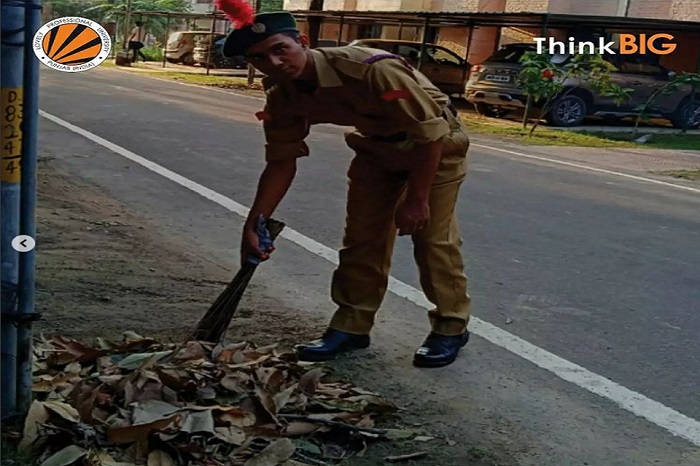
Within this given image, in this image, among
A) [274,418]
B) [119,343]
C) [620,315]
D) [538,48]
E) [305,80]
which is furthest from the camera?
[538,48]

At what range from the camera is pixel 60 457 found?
2.81 metres

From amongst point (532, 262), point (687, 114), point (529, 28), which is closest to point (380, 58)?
point (532, 262)

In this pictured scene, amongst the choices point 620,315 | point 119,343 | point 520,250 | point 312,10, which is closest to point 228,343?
point 119,343

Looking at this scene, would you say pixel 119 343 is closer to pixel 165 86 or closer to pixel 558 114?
pixel 558 114

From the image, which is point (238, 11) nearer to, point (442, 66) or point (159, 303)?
point (159, 303)

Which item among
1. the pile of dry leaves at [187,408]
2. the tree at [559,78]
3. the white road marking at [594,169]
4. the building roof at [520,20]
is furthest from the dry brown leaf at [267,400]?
the building roof at [520,20]

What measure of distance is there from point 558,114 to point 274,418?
16372 millimetres

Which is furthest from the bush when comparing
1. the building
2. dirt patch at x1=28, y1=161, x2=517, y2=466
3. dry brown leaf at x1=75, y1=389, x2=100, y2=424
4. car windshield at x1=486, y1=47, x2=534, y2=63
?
dry brown leaf at x1=75, y1=389, x2=100, y2=424

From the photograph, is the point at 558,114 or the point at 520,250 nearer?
the point at 520,250

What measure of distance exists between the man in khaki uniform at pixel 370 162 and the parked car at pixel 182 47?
31743 mm

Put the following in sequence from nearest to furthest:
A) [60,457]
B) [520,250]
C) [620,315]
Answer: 1. [60,457]
2. [620,315]
3. [520,250]

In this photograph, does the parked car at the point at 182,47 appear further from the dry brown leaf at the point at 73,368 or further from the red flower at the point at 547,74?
the dry brown leaf at the point at 73,368

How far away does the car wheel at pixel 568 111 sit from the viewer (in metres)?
18.7

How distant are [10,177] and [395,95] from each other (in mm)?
1470
